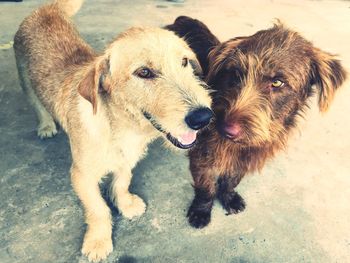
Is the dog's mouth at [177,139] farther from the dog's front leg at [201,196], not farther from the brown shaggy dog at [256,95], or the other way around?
the dog's front leg at [201,196]

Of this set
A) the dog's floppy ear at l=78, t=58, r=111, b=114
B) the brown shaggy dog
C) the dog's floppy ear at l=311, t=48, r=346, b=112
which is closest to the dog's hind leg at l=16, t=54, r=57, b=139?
the dog's floppy ear at l=78, t=58, r=111, b=114

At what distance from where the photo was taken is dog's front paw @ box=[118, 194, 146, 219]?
3.01 m

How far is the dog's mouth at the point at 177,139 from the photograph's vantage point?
2285 mm

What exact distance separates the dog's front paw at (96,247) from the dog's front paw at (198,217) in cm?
69

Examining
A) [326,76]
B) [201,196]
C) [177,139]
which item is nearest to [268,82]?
[326,76]

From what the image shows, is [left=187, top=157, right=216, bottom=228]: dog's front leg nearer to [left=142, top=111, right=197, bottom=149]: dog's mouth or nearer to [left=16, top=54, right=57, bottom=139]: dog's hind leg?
[left=142, top=111, right=197, bottom=149]: dog's mouth

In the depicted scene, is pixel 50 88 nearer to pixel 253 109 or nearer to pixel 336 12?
pixel 253 109

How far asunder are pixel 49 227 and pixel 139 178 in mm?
919

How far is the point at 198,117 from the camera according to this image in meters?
2.07

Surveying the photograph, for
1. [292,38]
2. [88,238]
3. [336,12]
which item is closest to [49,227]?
[88,238]

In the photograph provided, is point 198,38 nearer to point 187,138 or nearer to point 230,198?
point 187,138

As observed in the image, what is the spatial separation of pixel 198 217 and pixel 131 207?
1.88 feet

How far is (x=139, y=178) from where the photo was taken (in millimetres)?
3412

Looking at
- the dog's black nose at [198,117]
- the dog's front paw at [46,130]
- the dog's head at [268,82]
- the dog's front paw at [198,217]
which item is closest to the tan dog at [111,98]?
the dog's black nose at [198,117]
